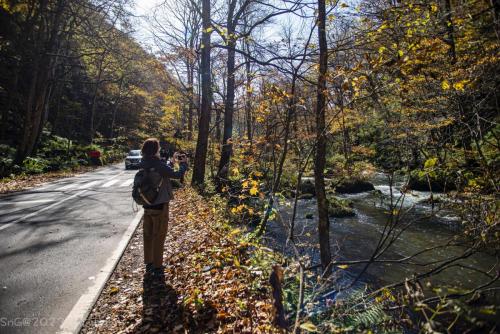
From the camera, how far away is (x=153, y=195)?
5074 millimetres

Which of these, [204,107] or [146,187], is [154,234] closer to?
[146,187]

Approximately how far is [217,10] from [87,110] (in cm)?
3442

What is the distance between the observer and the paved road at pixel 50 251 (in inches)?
155

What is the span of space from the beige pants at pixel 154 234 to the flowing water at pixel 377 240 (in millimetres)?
2135

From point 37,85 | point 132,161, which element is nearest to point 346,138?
point 132,161

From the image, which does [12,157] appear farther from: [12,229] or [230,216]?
[230,216]

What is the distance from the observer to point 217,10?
1383cm

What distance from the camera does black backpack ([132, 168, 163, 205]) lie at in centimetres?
506

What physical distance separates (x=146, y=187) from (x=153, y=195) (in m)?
0.18

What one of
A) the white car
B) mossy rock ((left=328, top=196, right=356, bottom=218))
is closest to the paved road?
mossy rock ((left=328, top=196, right=356, bottom=218))

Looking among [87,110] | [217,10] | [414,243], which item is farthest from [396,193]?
[87,110]

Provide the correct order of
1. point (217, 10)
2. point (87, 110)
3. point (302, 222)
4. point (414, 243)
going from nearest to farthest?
1. point (414, 243)
2. point (302, 222)
3. point (217, 10)
4. point (87, 110)

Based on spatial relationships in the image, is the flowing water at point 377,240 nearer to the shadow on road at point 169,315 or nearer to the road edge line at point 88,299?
the shadow on road at point 169,315

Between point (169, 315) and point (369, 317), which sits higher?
point (369, 317)
